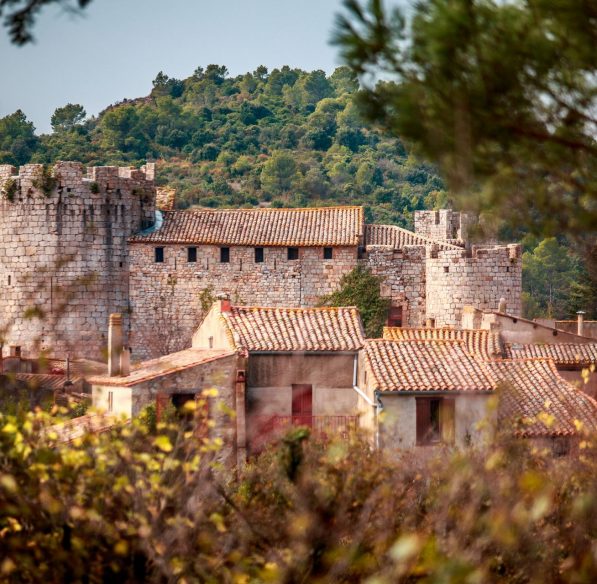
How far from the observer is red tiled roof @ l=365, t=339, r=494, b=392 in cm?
2772

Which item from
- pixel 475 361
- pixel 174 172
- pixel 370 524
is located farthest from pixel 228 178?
pixel 370 524

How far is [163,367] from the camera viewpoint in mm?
28750

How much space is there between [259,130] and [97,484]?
259ft

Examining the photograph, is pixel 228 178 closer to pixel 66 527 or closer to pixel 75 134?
pixel 75 134

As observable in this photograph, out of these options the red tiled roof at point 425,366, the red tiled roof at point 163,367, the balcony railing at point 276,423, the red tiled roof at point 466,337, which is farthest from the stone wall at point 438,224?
the balcony railing at point 276,423

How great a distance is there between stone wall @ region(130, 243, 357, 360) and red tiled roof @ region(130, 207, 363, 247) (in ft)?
0.97

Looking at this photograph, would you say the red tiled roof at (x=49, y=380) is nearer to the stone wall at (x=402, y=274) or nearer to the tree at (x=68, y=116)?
the stone wall at (x=402, y=274)

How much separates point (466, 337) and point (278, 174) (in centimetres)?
4659

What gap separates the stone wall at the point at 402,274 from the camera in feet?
139

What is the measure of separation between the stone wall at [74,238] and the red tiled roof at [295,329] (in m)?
12.1

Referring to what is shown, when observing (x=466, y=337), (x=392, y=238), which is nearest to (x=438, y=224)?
(x=392, y=238)

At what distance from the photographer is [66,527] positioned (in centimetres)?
1312

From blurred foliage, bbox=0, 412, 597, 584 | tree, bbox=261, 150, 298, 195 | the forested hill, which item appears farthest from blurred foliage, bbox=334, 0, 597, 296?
tree, bbox=261, 150, 298, 195

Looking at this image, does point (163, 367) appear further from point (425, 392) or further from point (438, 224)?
point (438, 224)
